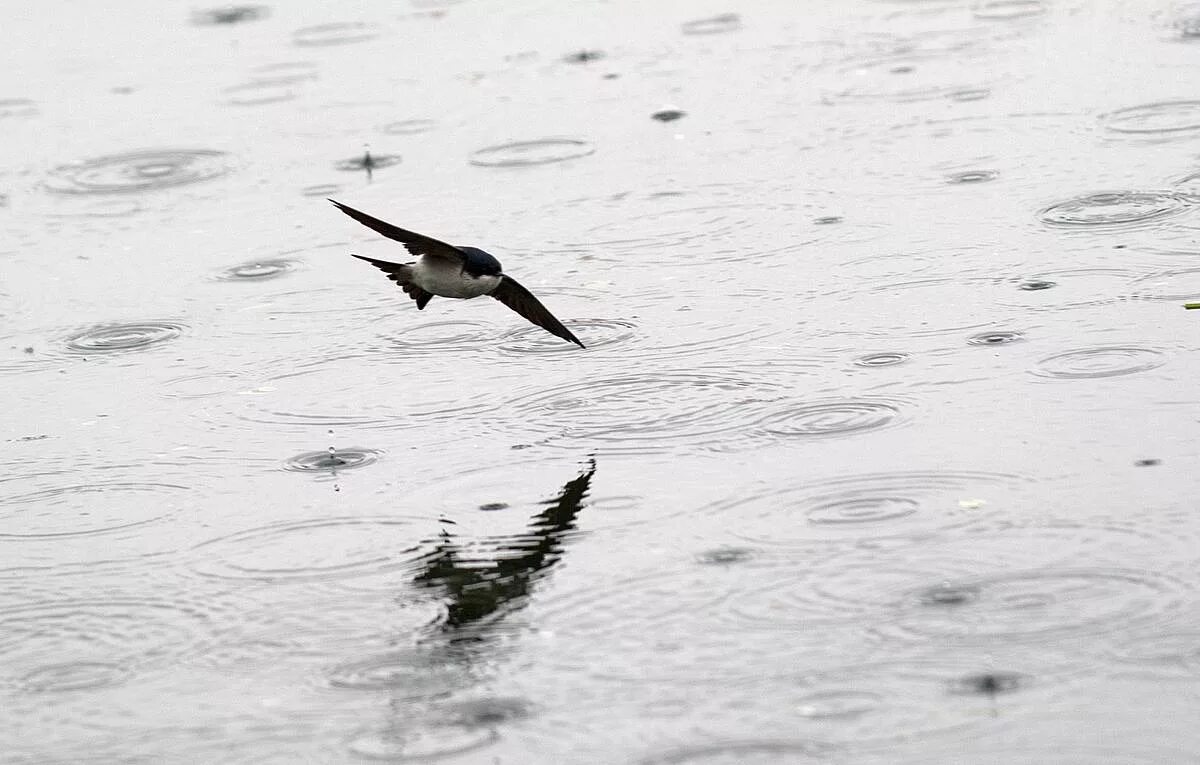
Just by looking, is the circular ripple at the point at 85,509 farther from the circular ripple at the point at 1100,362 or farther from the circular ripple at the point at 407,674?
the circular ripple at the point at 1100,362

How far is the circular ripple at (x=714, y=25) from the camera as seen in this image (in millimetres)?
14273

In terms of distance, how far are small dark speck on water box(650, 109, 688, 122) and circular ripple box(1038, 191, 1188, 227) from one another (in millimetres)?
3200

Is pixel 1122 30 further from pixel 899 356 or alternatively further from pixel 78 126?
pixel 78 126

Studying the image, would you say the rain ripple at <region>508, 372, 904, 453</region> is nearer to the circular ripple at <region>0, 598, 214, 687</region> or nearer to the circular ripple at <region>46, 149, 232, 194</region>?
the circular ripple at <region>0, 598, 214, 687</region>

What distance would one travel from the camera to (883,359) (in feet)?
25.1

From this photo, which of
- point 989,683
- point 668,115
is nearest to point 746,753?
point 989,683

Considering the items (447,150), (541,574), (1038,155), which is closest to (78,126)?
(447,150)

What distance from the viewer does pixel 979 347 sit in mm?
7676

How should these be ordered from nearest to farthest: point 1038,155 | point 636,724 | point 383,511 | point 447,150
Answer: point 636,724, point 383,511, point 1038,155, point 447,150

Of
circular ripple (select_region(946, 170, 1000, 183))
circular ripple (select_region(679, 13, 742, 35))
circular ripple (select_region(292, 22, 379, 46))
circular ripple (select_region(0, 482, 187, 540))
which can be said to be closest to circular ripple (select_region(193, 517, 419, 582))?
circular ripple (select_region(0, 482, 187, 540))

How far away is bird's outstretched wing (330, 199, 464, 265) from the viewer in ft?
21.1

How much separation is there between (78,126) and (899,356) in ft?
24.2

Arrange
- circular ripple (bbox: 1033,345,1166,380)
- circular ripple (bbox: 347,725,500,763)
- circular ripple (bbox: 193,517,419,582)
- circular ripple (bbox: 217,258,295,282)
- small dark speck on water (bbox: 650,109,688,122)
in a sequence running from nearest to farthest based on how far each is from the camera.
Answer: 1. circular ripple (bbox: 347,725,500,763)
2. circular ripple (bbox: 193,517,419,582)
3. circular ripple (bbox: 1033,345,1166,380)
4. circular ripple (bbox: 217,258,295,282)
5. small dark speck on water (bbox: 650,109,688,122)

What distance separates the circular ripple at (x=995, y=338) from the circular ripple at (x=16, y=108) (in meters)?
8.20
